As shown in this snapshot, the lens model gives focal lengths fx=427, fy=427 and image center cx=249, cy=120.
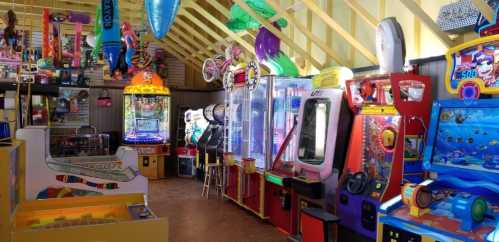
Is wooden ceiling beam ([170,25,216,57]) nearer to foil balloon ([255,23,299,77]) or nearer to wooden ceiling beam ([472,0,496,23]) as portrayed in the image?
foil balloon ([255,23,299,77])

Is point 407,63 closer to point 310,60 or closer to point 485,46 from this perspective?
point 485,46

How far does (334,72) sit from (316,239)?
166 centimetres

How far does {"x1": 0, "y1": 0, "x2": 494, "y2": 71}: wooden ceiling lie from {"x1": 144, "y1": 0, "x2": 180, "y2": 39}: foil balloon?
1.90 meters

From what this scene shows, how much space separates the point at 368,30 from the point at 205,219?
125 inches

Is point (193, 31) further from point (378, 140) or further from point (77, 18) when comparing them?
point (378, 140)

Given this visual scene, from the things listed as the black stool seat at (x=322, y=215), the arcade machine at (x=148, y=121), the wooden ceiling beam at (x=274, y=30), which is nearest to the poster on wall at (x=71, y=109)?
the arcade machine at (x=148, y=121)

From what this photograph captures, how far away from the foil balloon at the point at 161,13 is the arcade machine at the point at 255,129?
240 cm

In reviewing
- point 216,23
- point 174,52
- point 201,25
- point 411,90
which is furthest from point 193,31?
point 411,90

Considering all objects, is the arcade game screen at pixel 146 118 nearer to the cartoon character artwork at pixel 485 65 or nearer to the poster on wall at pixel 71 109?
the poster on wall at pixel 71 109

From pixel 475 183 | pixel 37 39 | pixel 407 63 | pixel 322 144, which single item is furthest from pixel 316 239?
pixel 37 39

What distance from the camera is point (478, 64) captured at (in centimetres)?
278

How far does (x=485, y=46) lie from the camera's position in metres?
2.74

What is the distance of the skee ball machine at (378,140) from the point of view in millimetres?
3299

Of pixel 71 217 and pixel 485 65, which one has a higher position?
pixel 485 65
